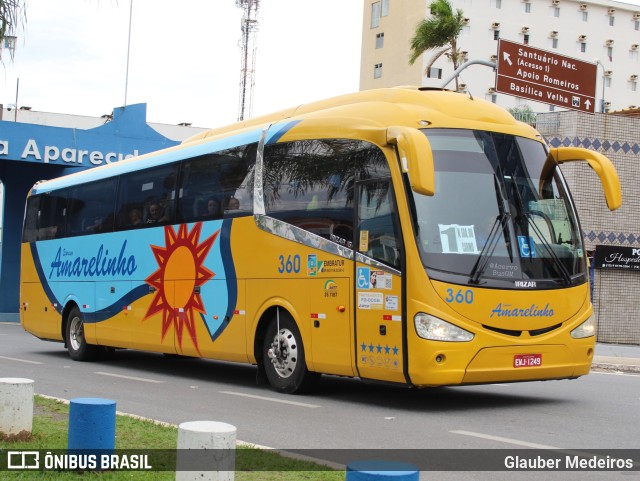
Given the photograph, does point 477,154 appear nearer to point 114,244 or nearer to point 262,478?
point 262,478

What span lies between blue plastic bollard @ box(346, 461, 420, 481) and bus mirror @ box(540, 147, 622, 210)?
7507mm

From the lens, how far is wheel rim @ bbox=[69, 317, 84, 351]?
1844 cm

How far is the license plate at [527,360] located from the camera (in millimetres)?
10500

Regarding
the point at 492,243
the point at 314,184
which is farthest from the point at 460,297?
the point at 314,184

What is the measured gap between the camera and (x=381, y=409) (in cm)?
1098

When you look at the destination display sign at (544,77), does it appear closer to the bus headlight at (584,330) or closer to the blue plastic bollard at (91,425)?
the bus headlight at (584,330)

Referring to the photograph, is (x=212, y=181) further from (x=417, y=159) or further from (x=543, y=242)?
(x=543, y=242)

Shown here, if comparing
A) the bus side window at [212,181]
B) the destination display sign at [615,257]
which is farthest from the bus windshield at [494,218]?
the destination display sign at [615,257]

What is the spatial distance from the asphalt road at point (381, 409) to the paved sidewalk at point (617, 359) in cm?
127

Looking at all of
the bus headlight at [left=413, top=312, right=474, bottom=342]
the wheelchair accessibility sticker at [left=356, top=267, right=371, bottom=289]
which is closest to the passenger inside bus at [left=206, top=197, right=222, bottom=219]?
the wheelchair accessibility sticker at [left=356, top=267, right=371, bottom=289]

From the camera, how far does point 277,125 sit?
1302cm

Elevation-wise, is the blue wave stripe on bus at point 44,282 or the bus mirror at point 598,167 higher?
the bus mirror at point 598,167

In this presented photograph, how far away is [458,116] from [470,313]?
2.38 meters

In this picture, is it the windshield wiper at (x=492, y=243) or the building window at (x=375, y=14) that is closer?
the windshield wiper at (x=492, y=243)
